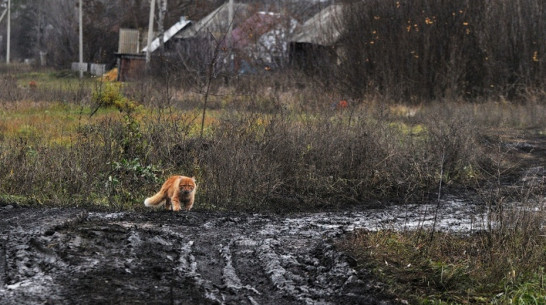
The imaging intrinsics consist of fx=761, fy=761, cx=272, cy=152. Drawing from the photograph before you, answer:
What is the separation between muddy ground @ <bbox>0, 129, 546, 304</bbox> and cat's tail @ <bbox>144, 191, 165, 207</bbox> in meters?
0.21

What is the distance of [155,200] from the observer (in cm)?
962

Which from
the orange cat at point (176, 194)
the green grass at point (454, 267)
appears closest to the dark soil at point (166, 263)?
the green grass at point (454, 267)

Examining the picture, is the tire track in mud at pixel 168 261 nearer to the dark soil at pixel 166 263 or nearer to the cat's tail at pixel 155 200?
the dark soil at pixel 166 263

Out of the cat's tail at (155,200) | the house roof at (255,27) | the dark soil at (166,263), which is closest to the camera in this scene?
the dark soil at (166,263)

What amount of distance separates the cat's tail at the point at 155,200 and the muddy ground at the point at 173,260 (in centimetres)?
21

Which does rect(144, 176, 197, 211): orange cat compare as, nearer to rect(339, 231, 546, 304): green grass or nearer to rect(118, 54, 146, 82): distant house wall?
rect(339, 231, 546, 304): green grass

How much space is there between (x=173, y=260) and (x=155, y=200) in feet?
8.73

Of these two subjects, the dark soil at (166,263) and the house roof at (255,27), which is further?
the house roof at (255,27)

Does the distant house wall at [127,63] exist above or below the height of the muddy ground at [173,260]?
above

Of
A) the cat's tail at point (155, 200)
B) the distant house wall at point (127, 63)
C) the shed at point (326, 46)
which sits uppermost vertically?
the shed at point (326, 46)

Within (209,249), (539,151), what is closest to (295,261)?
(209,249)

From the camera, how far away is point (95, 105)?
58.4 feet

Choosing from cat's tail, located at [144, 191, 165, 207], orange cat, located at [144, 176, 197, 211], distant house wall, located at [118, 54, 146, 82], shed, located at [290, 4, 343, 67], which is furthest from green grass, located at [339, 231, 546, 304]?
distant house wall, located at [118, 54, 146, 82]

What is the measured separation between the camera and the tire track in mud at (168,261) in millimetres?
6090
